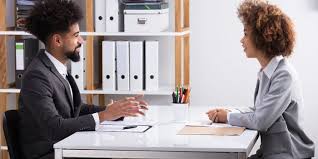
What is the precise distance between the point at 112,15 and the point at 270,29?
1.57 metres

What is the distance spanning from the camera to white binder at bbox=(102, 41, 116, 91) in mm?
4270

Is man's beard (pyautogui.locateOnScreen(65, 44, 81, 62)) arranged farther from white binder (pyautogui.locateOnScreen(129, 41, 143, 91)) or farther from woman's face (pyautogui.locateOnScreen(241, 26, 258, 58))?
white binder (pyautogui.locateOnScreen(129, 41, 143, 91))

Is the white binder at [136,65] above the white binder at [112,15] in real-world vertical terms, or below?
below

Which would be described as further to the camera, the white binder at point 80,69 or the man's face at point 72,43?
the white binder at point 80,69

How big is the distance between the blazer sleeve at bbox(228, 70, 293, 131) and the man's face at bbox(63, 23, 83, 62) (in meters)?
0.94

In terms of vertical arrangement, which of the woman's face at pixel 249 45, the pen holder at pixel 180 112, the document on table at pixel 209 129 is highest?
the woman's face at pixel 249 45

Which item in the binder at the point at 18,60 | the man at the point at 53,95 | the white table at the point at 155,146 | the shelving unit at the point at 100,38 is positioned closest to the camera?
the white table at the point at 155,146

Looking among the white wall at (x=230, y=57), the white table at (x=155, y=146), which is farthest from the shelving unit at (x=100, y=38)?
the white table at (x=155, y=146)

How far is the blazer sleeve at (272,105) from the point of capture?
2732mm

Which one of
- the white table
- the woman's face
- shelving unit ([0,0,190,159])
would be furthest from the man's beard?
shelving unit ([0,0,190,159])

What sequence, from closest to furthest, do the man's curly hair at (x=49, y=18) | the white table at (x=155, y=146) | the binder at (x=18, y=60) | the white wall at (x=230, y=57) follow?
1. the white table at (x=155, y=146)
2. the man's curly hair at (x=49, y=18)
3. the binder at (x=18, y=60)
4. the white wall at (x=230, y=57)

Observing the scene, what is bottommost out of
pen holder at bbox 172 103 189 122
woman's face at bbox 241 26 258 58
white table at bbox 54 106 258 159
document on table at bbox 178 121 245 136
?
white table at bbox 54 106 258 159

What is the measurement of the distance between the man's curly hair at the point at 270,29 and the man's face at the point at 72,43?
871 millimetres

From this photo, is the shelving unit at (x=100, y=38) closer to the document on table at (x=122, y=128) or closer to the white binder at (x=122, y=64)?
the white binder at (x=122, y=64)
